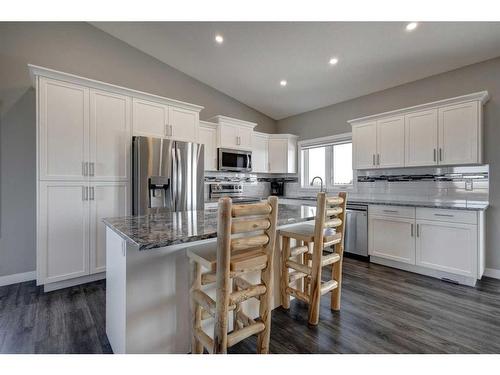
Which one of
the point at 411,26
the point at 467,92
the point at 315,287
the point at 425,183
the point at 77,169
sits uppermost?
the point at 411,26

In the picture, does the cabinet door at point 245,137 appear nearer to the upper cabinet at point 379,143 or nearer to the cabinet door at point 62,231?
the upper cabinet at point 379,143

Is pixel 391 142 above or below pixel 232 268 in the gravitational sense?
above

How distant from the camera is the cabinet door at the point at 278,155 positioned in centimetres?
496

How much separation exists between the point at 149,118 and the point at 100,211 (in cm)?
131

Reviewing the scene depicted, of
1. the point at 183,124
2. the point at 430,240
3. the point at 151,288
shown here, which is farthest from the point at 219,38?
the point at 430,240

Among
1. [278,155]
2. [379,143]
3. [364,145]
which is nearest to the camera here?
[379,143]

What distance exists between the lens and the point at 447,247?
278 centimetres

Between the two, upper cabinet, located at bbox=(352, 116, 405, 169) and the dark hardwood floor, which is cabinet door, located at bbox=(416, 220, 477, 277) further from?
upper cabinet, located at bbox=(352, 116, 405, 169)

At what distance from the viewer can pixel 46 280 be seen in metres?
2.47

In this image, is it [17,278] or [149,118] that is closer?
[17,278]

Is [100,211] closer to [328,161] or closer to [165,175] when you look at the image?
[165,175]

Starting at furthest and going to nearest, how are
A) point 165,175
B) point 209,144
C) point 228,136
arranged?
point 228,136 < point 209,144 < point 165,175

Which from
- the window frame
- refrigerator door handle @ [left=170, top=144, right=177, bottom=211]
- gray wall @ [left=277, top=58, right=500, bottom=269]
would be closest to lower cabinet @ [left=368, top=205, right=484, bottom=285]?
gray wall @ [left=277, top=58, right=500, bottom=269]
